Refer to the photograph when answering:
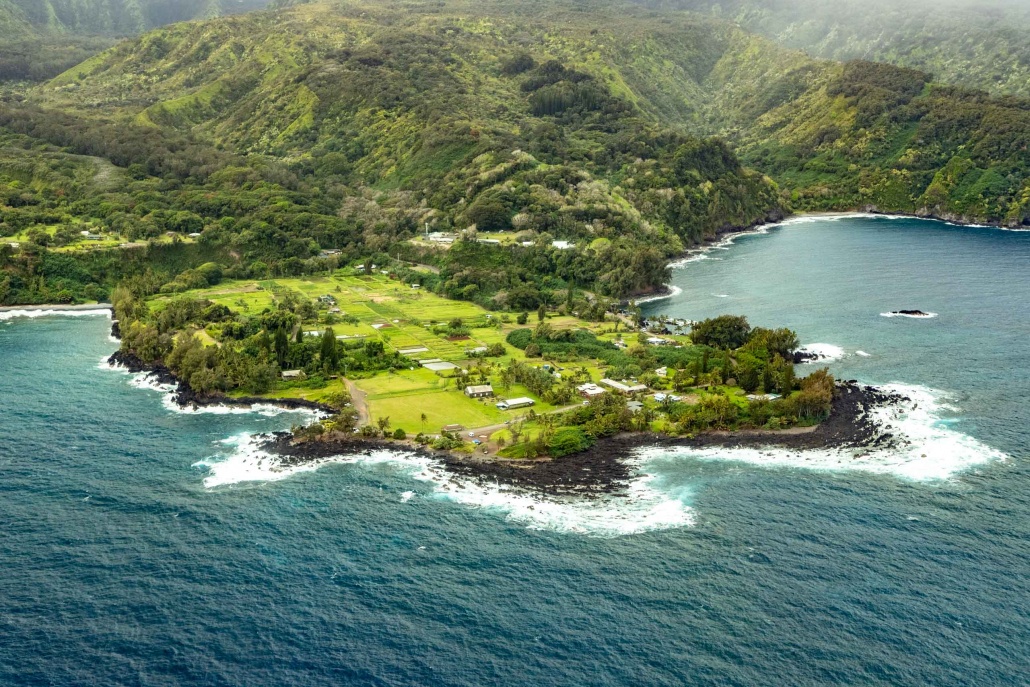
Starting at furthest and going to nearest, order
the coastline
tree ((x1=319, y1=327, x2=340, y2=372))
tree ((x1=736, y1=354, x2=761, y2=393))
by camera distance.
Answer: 1. the coastline
2. tree ((x1=319, y1=327, x2=340, y2=372))
3. tree ((x1=736, y1=354, x2=761, y2=393))

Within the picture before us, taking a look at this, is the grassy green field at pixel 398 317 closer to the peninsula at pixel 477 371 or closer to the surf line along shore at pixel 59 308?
the peninsula at pixel 477 371

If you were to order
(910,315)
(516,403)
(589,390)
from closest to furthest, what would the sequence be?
(516,403) < (589,390) < (910,315)

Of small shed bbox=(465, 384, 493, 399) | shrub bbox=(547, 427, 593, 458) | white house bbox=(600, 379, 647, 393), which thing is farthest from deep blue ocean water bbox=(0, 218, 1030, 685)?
small shed bbox=(465, 384, 493, 399)

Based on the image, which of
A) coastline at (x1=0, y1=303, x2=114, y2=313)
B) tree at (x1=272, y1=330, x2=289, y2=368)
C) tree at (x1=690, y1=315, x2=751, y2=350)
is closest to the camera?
tree at (x1=272, y1=330, x2=289, y2=368)

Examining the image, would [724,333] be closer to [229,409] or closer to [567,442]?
[567,442]

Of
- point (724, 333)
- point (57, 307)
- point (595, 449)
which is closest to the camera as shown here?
point (595, 449)

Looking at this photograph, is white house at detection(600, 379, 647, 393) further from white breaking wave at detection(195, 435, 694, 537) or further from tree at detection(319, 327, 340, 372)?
tree at detection(319, 327, 340, 372)

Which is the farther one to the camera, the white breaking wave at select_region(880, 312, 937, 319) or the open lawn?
the white breaking wave at select_region(880, 312, 937, 319)

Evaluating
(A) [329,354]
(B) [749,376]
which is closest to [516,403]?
(B) [749,376]
